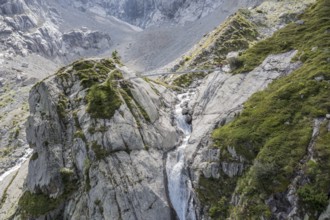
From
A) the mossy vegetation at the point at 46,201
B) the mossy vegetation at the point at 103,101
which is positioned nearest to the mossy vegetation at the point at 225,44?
the mossy vegetation at the point at 103,101

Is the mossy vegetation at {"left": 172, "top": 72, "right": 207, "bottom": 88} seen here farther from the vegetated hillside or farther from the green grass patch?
the vegetated hillside

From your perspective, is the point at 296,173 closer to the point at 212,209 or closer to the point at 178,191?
the point at 212,209

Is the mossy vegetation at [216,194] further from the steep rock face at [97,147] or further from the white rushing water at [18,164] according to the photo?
the white rushing water at [18,164]

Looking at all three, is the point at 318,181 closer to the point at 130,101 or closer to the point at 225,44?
the point at 130,101

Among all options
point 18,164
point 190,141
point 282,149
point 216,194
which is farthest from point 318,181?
point 18,164

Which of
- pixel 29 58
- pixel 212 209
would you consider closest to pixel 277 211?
pixel 212 209
